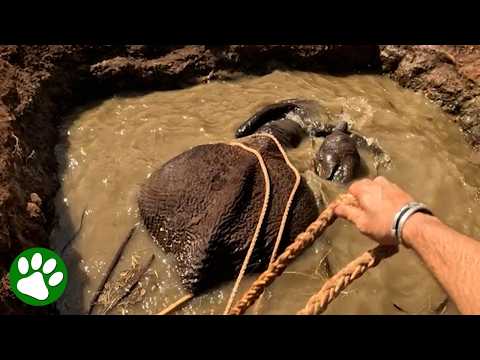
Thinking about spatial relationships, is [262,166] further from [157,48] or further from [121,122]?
[157,48]

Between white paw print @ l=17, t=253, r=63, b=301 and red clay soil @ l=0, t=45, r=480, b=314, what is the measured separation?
2.22 feet

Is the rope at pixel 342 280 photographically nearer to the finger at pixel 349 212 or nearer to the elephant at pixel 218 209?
the finger at pixel 349 212

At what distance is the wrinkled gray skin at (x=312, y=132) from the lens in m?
4.49

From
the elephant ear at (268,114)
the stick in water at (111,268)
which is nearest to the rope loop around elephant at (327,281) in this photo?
the stick in water at (111,268)

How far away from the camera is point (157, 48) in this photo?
5828 millimetres

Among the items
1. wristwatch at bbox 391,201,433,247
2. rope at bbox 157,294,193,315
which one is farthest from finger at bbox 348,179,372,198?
rope at bbox 157,294,193,315

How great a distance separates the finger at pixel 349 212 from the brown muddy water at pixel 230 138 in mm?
1429

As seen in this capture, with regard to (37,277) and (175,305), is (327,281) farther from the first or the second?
(37,277)

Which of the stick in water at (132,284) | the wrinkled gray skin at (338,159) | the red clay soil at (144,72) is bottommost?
the stick in water at (132,284)

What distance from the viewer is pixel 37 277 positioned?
3182mm

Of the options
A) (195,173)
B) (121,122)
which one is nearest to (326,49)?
(121,122)

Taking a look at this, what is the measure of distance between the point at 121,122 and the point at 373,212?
3.71 meters

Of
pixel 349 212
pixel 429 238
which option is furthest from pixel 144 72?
pixel 429 238

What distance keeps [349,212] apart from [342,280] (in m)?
0.33
